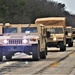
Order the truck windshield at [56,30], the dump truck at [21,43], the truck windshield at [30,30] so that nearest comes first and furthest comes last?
the dump truck at [21,43]
the truck windshield at [30,30]
the truck windshield at [56,30]

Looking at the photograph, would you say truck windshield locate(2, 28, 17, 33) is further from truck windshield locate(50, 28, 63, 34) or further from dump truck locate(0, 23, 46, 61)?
truck windshield locate(50, 28, 63, 34)

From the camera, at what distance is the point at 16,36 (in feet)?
70.3

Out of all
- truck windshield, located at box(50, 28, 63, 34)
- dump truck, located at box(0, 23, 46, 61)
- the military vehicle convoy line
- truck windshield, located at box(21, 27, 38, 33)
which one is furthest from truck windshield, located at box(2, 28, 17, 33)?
truck windshield, located at box(50, 28, 63, 34)

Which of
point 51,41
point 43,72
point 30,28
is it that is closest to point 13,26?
point 30,28

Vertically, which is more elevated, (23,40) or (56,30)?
(56,30)

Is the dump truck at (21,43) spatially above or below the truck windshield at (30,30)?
below

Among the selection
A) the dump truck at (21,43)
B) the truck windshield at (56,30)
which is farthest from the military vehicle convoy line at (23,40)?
the truck windshield at (56,30)

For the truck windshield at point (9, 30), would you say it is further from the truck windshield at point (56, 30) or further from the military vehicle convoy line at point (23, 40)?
the truck windshield at point (56, 30)

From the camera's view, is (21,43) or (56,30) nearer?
(21,43)

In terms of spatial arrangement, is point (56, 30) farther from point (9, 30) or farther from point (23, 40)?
point (23, 40)

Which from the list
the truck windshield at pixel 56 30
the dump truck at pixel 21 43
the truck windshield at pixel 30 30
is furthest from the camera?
the truck windshield at pixel 56 30

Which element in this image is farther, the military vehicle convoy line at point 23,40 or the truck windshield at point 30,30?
the truck windshield at point 30,30

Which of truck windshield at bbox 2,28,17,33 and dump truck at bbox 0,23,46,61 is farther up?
truck windshield at bbox 2,28,17,33

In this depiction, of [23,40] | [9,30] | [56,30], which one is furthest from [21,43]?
[56,30]
